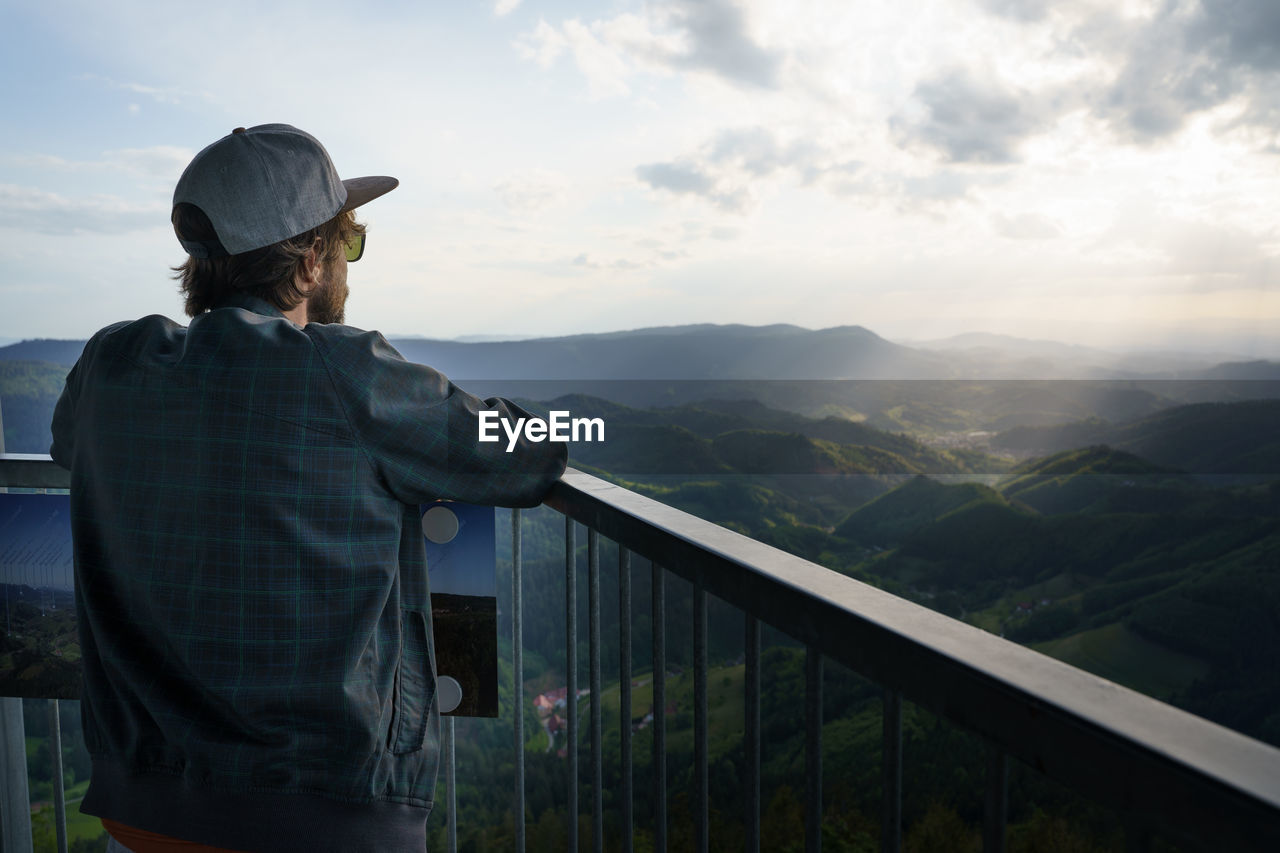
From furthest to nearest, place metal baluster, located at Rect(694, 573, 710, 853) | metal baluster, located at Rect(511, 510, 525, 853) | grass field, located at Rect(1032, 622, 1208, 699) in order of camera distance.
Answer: grass field, located at Rect(1032, 622, 1208, 699)
metal baluster, located at Rect(511, 510, 525, 853)
metal baluster, located at Rect(694, 573, 710, 853)

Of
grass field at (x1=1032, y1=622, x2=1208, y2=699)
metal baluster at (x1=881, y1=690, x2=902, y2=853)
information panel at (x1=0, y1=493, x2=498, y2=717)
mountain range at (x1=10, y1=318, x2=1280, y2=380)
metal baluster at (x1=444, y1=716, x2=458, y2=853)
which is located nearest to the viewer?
metal baluster at (x1=881, y1=690, x2=902, y2=853)

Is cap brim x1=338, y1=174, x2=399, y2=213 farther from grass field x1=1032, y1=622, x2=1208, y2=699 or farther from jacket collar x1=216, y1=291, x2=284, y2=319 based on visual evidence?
grass field x1=1032, y1=622, x2=1208, y2=699

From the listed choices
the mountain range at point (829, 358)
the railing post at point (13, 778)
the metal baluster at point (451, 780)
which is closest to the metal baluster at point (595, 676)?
the metal baluster at point (451, 780)

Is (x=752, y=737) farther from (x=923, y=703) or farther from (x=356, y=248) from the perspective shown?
(x=356, y=248)

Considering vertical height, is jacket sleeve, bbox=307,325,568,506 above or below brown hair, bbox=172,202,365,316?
below

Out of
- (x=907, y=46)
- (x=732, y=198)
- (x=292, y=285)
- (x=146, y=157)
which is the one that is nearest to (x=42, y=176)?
(x=146, y=157)

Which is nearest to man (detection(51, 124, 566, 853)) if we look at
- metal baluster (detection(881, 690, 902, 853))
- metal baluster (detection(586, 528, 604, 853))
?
metal baluster (detection(586, 528, 604, 853))

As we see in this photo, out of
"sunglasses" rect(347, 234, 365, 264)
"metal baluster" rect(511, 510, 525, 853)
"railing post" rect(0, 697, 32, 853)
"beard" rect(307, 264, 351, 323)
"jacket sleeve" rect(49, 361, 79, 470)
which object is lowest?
"railing post" rect(0, 697, 32, 853)

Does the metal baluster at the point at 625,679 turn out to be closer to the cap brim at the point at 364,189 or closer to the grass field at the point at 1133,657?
the cap brim at the point at 364,189
